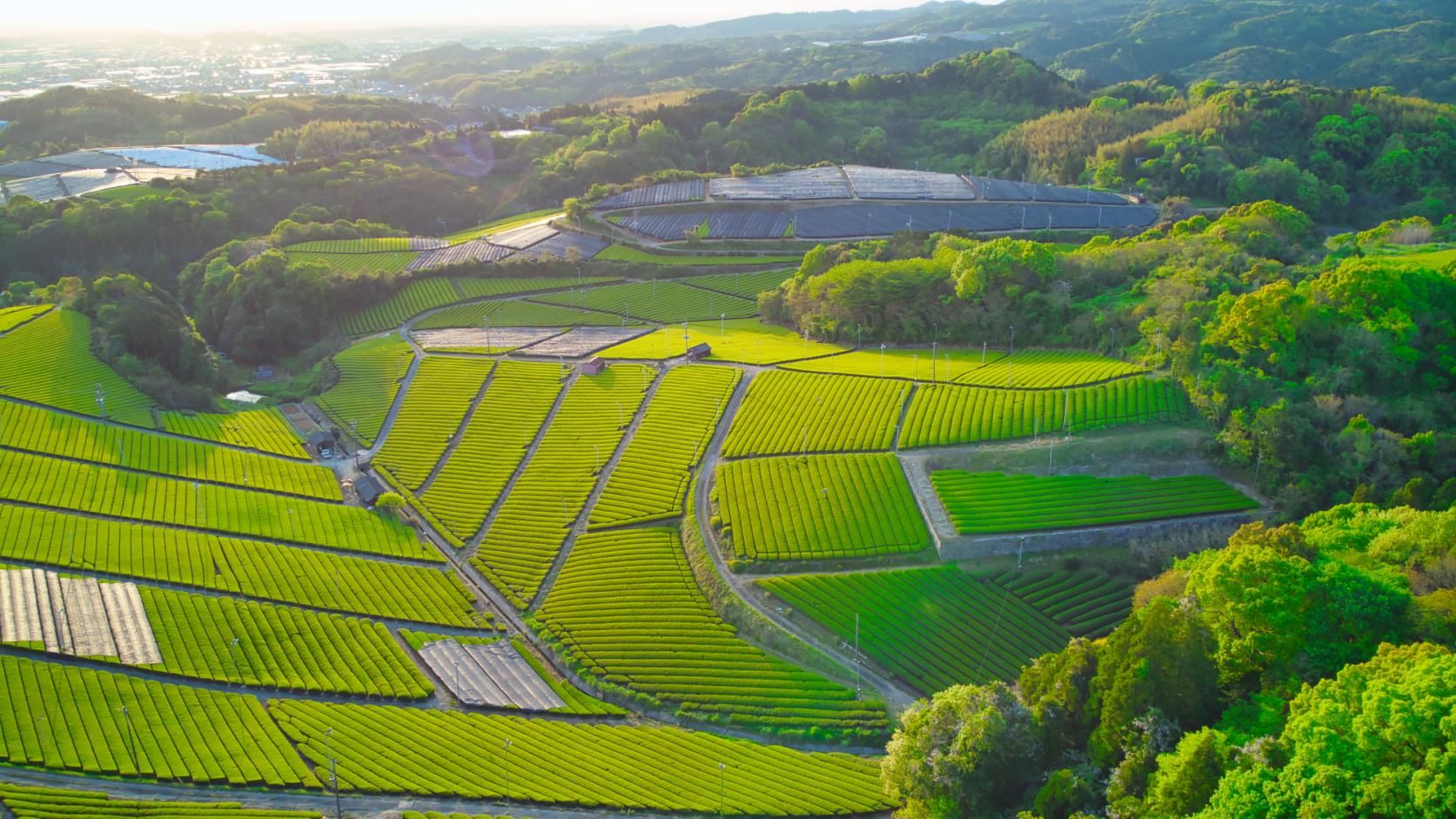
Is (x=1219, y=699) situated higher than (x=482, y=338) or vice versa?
(x=1219, y=699)

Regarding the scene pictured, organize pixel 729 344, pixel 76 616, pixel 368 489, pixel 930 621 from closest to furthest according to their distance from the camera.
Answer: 1. pixel 76 616
2. pixel 930 621
3. pixel 368 489
4. pixel 729 344

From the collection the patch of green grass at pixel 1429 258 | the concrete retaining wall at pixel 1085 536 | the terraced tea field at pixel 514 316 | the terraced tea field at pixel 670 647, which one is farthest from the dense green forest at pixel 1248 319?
the terraced tea field at pixel 670 647

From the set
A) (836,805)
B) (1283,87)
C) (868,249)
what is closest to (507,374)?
(868,249)

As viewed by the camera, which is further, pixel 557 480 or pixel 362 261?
pixel 362 261

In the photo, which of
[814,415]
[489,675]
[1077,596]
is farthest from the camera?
[814,415]

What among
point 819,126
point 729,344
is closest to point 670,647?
point 729,344

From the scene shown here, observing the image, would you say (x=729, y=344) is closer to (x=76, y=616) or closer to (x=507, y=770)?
(x=507, y=770)

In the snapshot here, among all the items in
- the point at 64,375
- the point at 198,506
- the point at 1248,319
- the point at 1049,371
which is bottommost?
the point at 198,506

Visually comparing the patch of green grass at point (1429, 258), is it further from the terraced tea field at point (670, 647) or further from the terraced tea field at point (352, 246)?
the terraced tea field at point (352, 246)
